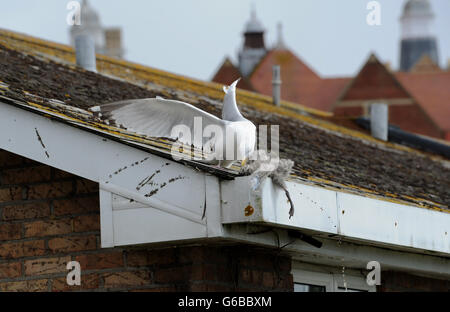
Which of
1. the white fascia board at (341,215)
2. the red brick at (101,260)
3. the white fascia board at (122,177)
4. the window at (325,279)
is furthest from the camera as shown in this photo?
the window at (325,279)

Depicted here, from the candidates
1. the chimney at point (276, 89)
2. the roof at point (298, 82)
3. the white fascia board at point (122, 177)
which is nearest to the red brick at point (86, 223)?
the white fascia board at point (122, 177)

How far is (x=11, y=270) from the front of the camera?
7496 mm

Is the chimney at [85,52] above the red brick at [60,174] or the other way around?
above

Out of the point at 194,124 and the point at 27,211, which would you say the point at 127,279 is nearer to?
the point at 27,211

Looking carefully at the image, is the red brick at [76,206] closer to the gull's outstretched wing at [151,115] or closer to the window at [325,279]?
the gull's outstretched wing at [151,115]

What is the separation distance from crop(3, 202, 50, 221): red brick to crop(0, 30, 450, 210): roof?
58 cm

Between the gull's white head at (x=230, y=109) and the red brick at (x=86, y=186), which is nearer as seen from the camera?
the gull's white head at (x=230, y=109)

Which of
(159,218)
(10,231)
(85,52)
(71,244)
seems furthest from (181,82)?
(159,218)

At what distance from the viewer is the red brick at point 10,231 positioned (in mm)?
7543

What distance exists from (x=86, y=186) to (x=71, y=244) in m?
0.36

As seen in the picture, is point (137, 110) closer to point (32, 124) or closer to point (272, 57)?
point (32, 124)

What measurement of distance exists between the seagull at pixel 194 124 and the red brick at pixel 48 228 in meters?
0.70

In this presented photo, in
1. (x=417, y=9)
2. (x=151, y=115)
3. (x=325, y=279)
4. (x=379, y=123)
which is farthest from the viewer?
(x=417, y=9)

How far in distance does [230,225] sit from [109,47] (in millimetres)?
104205
